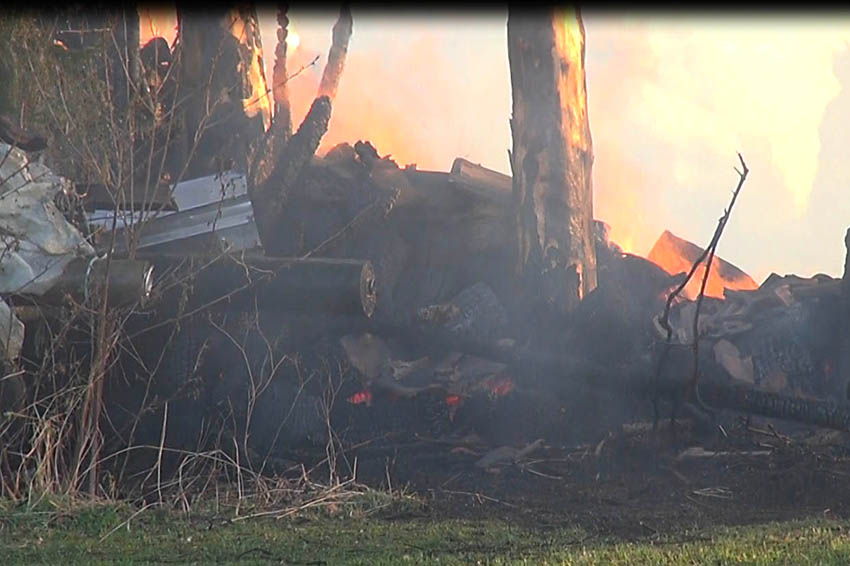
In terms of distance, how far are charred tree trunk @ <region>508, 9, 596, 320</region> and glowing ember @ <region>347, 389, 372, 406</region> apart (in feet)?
6.68

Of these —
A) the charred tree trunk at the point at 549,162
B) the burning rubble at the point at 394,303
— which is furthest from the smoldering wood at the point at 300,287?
the charred tree trunk at the point at 549,162

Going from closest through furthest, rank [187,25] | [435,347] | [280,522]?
[280,522], [435,347], [187,25]

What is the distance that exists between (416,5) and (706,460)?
839 centimetres

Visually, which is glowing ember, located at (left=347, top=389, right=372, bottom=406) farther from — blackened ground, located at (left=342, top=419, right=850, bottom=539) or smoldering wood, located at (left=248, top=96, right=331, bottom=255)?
smoldering wood, located at (left=248, top=96, right=331, bottom=255)

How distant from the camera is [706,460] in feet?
26.2

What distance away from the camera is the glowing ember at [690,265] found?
12828mm

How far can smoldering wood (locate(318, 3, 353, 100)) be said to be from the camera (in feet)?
45.0

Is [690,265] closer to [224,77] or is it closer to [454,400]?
[454,400]

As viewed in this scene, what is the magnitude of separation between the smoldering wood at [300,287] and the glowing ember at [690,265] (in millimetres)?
4830

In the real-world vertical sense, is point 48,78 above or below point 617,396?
above

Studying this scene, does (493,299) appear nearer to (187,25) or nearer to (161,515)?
(187,25)

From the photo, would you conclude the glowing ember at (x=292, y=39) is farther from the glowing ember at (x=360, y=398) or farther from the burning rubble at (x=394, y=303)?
the glowing ember at (x=360, y=398)

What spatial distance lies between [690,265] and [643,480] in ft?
18.6

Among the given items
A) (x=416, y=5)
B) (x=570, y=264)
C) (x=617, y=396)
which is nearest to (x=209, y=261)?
(x=617, y=396)
